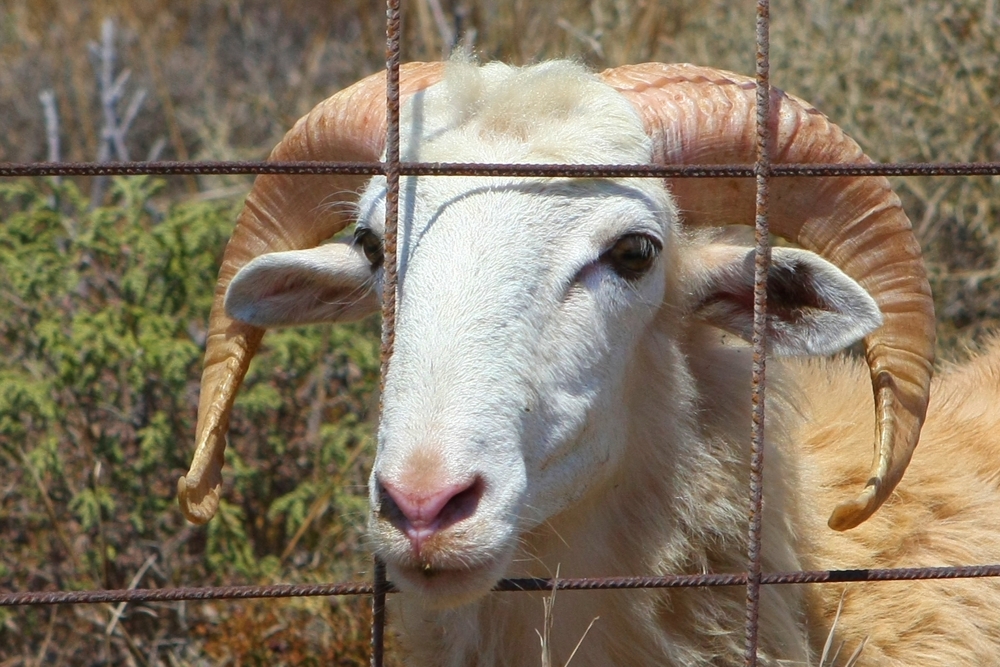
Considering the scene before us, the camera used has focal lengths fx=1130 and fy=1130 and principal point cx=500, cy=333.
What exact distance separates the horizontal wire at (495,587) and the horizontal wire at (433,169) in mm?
866

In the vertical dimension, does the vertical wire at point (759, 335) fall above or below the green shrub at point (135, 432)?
above

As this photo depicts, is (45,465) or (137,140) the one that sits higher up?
(137,140)

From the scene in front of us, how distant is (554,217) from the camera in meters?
2.67

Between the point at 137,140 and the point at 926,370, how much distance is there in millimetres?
7453

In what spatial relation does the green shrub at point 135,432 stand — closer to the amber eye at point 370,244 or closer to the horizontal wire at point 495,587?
the amber eye at point 370,244

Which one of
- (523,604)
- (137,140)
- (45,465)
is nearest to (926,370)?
(523,604)

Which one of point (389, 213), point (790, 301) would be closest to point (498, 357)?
point (389, 213)

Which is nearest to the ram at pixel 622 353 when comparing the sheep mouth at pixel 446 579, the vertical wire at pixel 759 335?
the sheep mouth at pixel 446 579

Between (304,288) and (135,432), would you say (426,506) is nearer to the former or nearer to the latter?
(304,288)

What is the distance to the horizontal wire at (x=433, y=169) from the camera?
7.64 ft

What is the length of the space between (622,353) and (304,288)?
1.02 metres

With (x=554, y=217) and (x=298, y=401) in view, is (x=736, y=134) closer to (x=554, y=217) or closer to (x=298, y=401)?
(x=554, y=217)

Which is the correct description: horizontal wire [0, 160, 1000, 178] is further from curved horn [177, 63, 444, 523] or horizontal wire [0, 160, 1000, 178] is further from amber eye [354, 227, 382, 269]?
curved horn [177, 63, 444, 523]

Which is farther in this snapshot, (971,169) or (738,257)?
(738,257)
